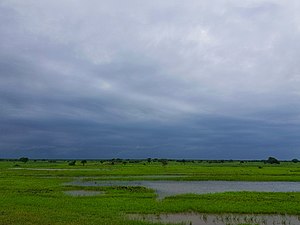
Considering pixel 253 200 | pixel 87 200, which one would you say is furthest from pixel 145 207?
pixel 253 200

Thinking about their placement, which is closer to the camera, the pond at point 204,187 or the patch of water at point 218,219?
the patch of water at point 218,219

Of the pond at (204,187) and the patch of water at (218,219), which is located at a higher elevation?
the pond at (204,187)

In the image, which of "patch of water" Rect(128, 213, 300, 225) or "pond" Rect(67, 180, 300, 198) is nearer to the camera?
"patch of water" Rect(128, 213, 300, 225)

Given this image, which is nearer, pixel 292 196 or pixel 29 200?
pixel 29 200

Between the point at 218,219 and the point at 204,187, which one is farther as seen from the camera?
the point at 204,187

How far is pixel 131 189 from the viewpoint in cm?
3947

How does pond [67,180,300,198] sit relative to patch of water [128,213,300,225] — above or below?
above

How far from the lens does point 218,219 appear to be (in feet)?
75.9

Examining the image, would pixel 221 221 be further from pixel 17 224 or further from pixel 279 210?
pixel 17 224

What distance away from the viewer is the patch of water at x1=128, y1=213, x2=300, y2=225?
22.1 m

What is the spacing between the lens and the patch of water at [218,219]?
22078 millimetres

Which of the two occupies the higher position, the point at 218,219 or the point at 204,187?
the point at 204,187

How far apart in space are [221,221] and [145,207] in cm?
622

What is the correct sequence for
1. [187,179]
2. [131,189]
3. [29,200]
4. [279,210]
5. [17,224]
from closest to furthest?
[17,224] < [279,210] < [29,200] < [131,189] < [187,179]
